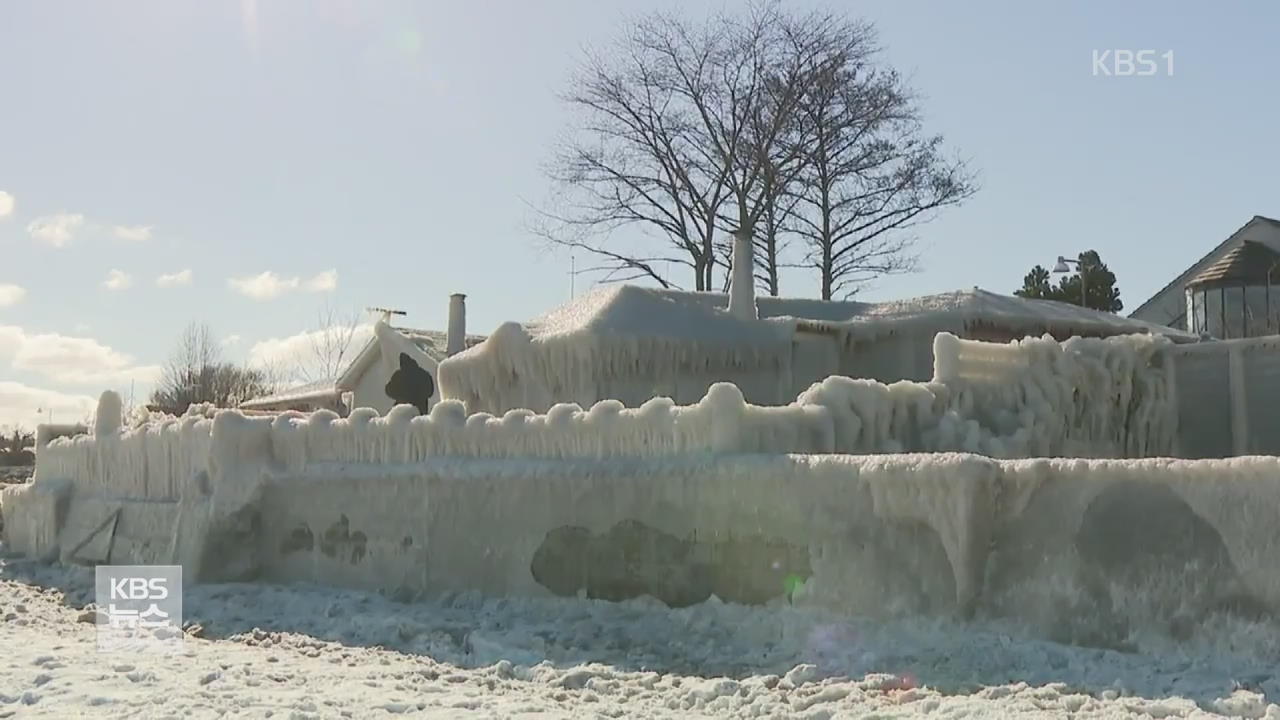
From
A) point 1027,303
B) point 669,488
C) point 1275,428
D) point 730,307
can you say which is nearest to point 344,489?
point 669,488

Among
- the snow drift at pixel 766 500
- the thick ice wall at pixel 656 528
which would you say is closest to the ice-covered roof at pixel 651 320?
the snow drift at pixel 766 500

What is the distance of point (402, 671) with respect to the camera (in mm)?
8555

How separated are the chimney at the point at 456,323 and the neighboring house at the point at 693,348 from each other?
16.4 ft

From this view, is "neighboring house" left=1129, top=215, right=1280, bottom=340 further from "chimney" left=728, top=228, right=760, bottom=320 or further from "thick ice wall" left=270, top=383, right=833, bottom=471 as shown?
"thick ice wall" left=270, top=383, right=833, bottom=471

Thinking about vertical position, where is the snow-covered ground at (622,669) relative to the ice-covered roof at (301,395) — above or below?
below

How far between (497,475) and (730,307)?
8.63 meters

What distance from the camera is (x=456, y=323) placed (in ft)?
79.5

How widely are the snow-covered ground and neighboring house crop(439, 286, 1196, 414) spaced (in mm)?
6730

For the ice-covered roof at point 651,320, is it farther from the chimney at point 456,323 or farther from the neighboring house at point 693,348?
the chimney at point 456,323

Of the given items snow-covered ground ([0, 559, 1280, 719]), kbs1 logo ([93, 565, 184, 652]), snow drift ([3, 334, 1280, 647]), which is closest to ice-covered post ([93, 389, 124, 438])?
snow drift ([3, 334, 1280, 647])

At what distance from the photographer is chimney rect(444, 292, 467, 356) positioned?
24188mm

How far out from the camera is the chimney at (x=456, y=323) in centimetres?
2419

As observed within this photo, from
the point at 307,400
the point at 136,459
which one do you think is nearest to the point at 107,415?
the point at 136,459

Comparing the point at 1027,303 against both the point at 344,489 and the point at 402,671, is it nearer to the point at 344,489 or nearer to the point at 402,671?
the point at 344,489
